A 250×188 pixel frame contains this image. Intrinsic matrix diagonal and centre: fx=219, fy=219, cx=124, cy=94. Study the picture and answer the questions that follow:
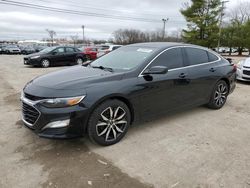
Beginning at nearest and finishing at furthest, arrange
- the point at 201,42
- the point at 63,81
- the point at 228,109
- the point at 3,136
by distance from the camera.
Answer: the point at 63,81, the point at 3,136, the point at 228,109, the point at 201,42

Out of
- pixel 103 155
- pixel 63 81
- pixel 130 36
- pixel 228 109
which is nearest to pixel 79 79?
pixel 63 81

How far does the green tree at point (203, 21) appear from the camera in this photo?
3006 centimetres

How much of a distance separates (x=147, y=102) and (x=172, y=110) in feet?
2.35

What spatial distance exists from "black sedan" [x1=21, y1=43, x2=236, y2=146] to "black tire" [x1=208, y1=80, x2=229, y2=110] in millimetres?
145

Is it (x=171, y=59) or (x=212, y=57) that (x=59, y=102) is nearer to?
(x=171, y=59)

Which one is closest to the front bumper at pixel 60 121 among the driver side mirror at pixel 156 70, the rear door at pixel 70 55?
the driver side mirror at pixel 156 70

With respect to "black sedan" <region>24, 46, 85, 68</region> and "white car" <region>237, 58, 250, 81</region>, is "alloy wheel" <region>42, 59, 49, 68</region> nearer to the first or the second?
"black sedan" <region>24, 46, 85, 68</region>

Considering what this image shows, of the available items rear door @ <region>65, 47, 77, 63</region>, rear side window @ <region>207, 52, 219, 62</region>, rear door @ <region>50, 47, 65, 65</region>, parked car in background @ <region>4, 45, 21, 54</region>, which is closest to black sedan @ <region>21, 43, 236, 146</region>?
rear side window @ <region>207, 52, 219, 62</region>

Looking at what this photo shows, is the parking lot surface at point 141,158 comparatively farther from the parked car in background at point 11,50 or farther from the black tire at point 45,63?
the parked car in background at point 11,50

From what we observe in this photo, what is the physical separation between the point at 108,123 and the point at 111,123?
0.17 feet

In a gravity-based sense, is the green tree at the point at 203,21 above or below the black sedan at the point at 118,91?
above

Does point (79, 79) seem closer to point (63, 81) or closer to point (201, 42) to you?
point (63, 81)

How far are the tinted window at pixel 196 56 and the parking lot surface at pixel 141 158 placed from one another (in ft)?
3.90

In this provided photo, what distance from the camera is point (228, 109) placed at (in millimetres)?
5051
